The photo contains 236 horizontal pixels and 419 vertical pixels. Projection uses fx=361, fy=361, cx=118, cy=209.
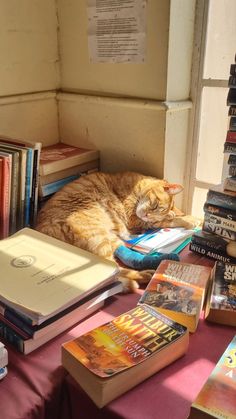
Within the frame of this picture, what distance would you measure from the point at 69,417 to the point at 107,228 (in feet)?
2.35

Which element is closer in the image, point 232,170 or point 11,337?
point 11,337

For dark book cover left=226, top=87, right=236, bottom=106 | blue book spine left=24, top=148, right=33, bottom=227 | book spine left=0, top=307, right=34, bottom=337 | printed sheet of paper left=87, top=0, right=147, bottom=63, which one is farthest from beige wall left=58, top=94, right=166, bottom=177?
book spine left=0, top=307, right=34, bottom=337

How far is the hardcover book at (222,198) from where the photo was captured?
1080mm

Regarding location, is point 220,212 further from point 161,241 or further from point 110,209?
point 110,209

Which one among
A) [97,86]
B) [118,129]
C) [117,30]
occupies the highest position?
[117,30]

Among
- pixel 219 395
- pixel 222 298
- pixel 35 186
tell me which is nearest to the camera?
pixel 219 395

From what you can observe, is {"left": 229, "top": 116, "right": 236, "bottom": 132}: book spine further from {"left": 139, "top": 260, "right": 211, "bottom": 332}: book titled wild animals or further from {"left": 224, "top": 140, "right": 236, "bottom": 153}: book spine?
{"left": 139, "top": 260, "right": 211, "bottom": 332}: book titled wild animals

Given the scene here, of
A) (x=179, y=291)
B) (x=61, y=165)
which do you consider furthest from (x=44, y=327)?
(x=61, y=165)

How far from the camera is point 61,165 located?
4.56ft

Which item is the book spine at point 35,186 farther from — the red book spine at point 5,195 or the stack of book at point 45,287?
the stack of book at point 45,287

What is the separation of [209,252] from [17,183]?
0.67 metres

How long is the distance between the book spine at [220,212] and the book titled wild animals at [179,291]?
0.57 ft

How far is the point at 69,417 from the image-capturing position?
0.73 m

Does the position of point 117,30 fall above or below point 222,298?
above
